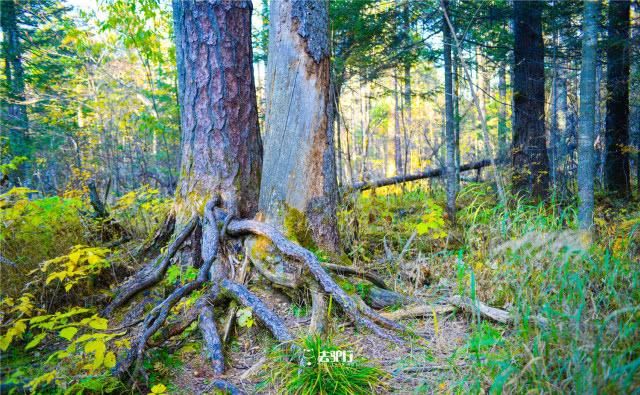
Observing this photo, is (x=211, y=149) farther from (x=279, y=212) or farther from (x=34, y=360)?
(x=34, y=360)

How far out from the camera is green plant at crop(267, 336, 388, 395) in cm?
212

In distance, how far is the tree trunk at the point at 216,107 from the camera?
372 centimetres

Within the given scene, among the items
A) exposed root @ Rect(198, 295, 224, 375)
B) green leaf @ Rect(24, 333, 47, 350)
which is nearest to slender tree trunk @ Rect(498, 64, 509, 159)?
exposed root @ Rect(198, 295, 224, 375)

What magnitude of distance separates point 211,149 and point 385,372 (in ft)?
8.68

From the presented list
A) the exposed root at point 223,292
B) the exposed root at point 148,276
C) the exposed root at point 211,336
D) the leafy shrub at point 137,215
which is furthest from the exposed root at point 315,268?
the leafy shrub at point 137,215

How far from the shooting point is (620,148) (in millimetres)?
8148

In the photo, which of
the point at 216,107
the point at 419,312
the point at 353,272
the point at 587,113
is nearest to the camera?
the point at 419,312

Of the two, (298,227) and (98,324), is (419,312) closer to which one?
(298,227)

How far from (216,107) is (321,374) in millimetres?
Answer: 2751

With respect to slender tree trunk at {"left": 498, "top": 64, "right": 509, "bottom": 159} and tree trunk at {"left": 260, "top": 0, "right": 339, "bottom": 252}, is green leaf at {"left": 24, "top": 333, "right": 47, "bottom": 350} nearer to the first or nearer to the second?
tree trunk at {"left": 260, "top": 0, "right": 339, "bottom": 252}

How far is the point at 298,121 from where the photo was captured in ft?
11.3

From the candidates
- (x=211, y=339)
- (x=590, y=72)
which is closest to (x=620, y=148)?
(x=590, y=72)

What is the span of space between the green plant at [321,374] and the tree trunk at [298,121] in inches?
52.8

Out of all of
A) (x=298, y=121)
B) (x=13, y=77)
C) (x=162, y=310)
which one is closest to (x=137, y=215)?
(x=162, y=310)
